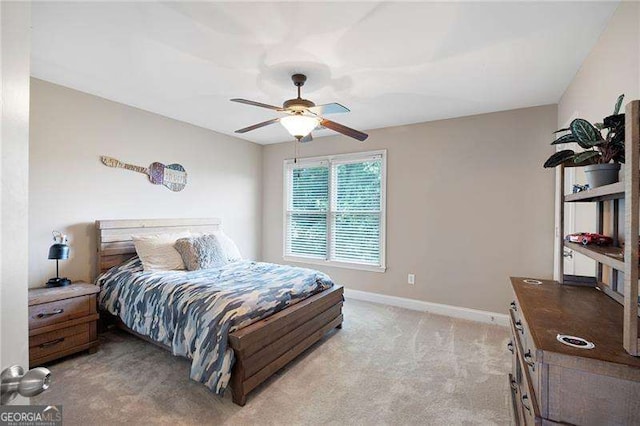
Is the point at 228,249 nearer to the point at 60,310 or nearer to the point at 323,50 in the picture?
the point at 60,310

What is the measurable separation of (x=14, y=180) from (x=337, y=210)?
411 centimetres

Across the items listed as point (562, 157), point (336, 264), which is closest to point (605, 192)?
point (562, 157)

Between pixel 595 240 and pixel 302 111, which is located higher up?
pixel 302 111

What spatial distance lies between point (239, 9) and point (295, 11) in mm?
332

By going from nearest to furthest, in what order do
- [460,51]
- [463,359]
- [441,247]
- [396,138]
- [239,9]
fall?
[239,9]
[460,51]
[463,359]
[441,247]
[396,138]

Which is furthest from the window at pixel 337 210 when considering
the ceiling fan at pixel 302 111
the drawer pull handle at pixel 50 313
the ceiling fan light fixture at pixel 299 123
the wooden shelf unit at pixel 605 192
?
the drawer pull handle at pixel 50 313

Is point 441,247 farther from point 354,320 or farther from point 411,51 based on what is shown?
point 411,51

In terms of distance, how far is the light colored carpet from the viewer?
6.33 ft

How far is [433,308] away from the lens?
12.7ft

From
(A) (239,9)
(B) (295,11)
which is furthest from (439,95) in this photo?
(A) (239,9)

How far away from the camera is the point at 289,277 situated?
2988 mm

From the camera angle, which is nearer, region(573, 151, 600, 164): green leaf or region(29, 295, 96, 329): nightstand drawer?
region(573, 151, 600, 164): green leaf

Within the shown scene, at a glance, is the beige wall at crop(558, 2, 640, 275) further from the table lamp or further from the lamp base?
the lamp base
